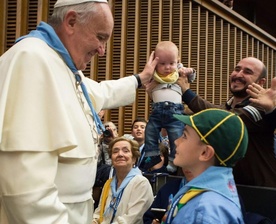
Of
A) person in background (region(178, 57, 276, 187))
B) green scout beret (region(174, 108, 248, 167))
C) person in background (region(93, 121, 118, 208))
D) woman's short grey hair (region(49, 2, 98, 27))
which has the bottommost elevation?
person in background (region(93, 121, 118, 208))

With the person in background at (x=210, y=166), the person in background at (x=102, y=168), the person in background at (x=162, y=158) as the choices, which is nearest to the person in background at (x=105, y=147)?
the person in background at (x=102, y=168)

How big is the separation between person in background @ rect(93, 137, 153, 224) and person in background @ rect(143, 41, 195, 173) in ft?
0.60

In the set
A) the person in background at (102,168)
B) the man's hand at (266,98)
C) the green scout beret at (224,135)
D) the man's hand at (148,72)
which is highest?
the man's hand at (148,72)

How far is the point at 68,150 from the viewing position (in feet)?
4.75

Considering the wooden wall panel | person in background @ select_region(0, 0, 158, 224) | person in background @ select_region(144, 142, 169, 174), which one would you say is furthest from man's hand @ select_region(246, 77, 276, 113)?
the wooden wall panel

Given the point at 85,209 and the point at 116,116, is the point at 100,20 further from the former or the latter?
the point at 116,116

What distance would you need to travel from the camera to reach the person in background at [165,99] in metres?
2.66

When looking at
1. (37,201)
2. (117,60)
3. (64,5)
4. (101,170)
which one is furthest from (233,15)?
(37,201)

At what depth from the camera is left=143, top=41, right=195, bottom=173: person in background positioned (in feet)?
8.74

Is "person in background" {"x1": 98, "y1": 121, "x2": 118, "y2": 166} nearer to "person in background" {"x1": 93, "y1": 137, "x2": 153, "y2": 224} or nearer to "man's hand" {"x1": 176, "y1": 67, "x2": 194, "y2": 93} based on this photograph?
"person in background" {"x1": 93, "y1": 137, "x2": 153, "y2": 224}

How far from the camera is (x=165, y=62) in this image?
104 inches

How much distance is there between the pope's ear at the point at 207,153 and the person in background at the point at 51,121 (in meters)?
0.40

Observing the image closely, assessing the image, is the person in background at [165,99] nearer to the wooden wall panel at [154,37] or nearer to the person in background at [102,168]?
the person in background at [102,168]

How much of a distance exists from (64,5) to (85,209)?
2.36ft
